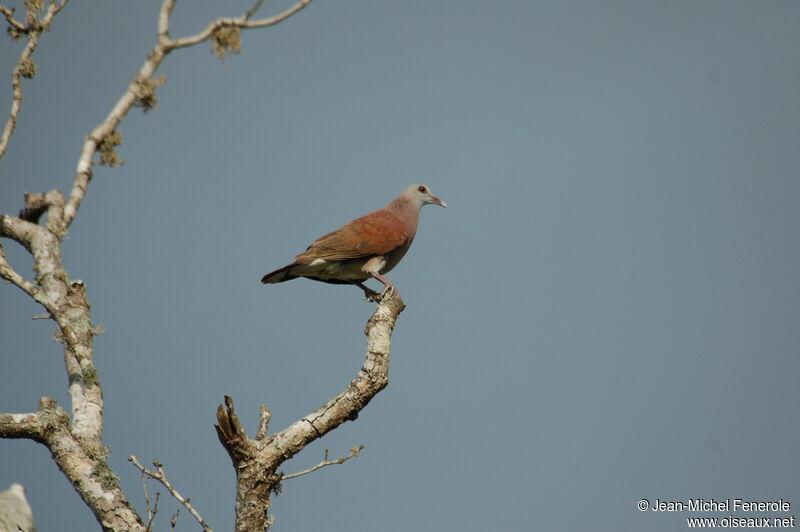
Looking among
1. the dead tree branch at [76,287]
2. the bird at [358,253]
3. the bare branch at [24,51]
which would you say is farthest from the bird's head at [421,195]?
the bare branch at [24,51]

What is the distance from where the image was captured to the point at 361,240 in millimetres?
8484

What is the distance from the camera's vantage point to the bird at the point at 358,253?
8.22m

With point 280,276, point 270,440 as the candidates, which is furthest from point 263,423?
point 280,276

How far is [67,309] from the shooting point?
6.18 m

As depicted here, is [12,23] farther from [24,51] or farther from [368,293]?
[368,293]

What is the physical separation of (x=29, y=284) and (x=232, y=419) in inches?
84.8

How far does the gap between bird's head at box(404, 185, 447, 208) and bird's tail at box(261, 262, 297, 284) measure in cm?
215

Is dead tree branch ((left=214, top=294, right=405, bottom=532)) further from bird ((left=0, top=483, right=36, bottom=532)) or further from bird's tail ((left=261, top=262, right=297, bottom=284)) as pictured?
bird's tail ((left=261, top=262, right=297, bottom=284))

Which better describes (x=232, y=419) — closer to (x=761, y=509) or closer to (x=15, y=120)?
(x=15, y=120)

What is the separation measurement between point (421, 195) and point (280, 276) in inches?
96.2

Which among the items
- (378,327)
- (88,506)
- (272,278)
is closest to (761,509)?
(378,327)

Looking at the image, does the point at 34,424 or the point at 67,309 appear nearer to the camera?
the point at 34,424

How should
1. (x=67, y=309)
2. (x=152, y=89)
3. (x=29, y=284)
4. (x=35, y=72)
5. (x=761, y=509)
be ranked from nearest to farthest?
(x=29, y=284) < (x=67, y=309) < (x=35, y=72) < (x=152, y=89) < (x=761, y=509)

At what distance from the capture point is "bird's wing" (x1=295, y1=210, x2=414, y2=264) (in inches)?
325
